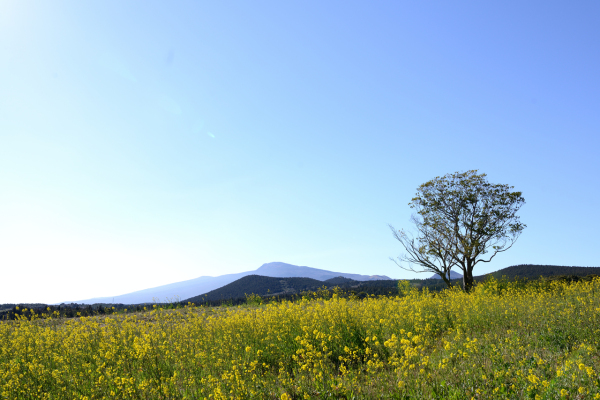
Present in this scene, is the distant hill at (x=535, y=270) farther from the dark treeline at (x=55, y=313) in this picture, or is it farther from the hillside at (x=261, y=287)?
the dark treeline at (x=55, y=313)

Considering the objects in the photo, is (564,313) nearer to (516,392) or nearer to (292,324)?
(516,392)

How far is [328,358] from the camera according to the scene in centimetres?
697

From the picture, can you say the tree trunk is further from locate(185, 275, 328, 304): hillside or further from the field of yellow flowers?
locate(185, 275, 328, 304): hillside

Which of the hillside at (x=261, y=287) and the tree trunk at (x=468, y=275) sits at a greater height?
the tree trunk at (x=468, y=275)

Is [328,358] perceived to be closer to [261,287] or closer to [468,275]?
[468,275]

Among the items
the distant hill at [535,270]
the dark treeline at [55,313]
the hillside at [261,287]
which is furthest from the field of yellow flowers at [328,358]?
the hillside at [261,287]

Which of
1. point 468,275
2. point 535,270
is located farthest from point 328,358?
point 535,270

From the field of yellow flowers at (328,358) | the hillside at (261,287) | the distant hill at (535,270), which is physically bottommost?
the hillside at (261,287)

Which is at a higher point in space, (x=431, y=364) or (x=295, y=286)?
(x=431, y=364)

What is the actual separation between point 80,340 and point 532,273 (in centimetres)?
5979

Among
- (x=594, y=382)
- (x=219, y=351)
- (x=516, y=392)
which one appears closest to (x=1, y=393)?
(x=219, y=351)

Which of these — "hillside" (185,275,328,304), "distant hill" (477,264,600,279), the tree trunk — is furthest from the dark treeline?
"distant hill" (477,264,600,279)

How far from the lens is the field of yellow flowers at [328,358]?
465cm

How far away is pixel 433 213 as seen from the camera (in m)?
25.3
